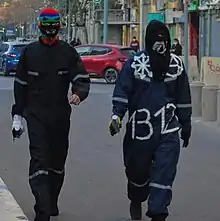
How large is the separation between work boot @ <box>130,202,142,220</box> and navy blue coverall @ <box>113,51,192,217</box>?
1.55 feet

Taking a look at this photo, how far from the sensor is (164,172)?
7250 millimetres

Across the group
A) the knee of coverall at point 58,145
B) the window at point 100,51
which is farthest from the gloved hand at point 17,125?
the window at point 100,51

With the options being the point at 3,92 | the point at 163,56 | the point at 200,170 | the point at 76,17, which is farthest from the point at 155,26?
the point at 76,17

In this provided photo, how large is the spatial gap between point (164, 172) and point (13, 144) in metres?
6.85

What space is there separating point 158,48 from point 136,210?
5.28ft

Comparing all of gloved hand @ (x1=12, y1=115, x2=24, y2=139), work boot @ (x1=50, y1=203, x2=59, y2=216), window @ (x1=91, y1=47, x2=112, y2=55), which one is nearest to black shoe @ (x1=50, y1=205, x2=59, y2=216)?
work boot @ (x1=50, y1=203, x2=59, y2=216)

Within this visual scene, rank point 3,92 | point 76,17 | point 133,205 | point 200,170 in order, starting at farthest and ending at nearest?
point 76,17 → point 3,92 → point 200,170 → point 133,205

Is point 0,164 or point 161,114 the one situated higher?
point 161,114

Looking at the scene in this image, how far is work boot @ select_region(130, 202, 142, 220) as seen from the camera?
7848mm

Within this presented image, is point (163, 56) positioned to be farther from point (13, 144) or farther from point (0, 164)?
point (13, 144)

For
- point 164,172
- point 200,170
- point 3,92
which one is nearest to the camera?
point 164,172

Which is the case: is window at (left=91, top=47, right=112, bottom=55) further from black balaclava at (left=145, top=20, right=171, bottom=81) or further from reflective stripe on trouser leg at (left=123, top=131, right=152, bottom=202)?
black balaclava at (left=145, top=20, right=171, bottom=81)

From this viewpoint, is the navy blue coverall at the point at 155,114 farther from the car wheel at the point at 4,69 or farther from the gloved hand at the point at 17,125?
the car wheel at the point at 4,69

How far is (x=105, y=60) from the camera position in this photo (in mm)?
32406
